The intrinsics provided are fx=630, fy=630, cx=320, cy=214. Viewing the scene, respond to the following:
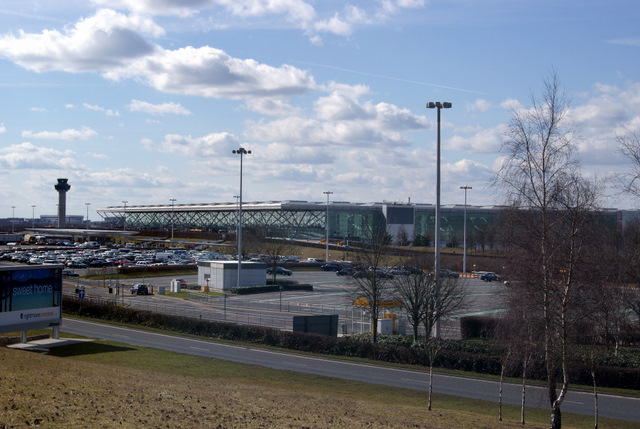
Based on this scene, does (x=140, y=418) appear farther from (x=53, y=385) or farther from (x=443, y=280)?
(x=443, y=280)

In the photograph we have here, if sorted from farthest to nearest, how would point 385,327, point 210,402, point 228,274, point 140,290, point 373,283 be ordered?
1. point 228,274
2. point 140,290
3. point 385,327
4. point 373,283
5. point 210,402

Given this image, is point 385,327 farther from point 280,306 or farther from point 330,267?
point 330,267

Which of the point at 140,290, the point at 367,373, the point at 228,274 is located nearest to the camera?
the point at 367,373

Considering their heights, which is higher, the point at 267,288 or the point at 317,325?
the point at 317,325

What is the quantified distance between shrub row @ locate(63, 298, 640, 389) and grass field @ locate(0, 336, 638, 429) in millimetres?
3328

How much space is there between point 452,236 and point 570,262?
102 meters

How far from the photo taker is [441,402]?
22.1 metres

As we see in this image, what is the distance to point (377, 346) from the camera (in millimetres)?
31719

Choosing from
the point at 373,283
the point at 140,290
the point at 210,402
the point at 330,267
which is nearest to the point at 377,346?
the point at 373,283

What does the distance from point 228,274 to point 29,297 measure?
105 ft

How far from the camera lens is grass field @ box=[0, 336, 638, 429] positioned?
484 inches

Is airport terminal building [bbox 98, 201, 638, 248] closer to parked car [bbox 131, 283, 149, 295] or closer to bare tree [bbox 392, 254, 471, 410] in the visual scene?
parked car [bbox 131, 283, 149, 295]

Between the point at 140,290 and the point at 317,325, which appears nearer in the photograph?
the point at 317,325

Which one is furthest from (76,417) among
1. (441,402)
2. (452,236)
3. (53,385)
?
(452,236)
